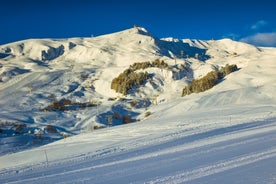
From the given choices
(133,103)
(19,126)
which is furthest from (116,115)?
(19,126)

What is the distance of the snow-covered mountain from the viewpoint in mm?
13503

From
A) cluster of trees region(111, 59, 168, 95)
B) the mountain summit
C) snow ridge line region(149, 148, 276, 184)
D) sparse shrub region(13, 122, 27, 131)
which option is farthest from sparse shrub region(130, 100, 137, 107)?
snow ridge line region(149, 148, 276, 184)

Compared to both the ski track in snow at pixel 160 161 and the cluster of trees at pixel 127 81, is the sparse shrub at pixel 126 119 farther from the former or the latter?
the ski track in snow at pixel 160 161

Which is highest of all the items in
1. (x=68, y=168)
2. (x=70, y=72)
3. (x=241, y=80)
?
(x=70, y=72)

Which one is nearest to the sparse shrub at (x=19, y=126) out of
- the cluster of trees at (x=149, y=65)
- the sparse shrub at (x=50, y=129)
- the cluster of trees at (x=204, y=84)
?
the sparse shrub at (x=50, y=129)

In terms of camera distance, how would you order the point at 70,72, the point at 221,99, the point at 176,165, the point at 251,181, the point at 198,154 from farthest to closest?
the point at 70,72 < the point at 221,99 < the point at 198,154 < the point at 176,165 < the point at 251,181

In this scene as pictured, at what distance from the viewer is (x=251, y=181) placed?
9484 millimetres

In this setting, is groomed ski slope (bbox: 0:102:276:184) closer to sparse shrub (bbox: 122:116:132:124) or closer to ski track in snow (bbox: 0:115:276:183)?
ski track in snow (bbox: 0:115:276:183)

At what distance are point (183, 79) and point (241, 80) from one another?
1802 centimetres

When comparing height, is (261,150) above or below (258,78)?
below

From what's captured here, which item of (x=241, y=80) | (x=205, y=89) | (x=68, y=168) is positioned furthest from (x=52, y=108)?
(x=68, y=168)

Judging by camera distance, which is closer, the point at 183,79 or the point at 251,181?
the point at 251,181

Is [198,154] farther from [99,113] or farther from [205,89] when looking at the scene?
[205,89]

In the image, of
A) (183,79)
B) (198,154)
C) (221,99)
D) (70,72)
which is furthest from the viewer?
(70,72)
